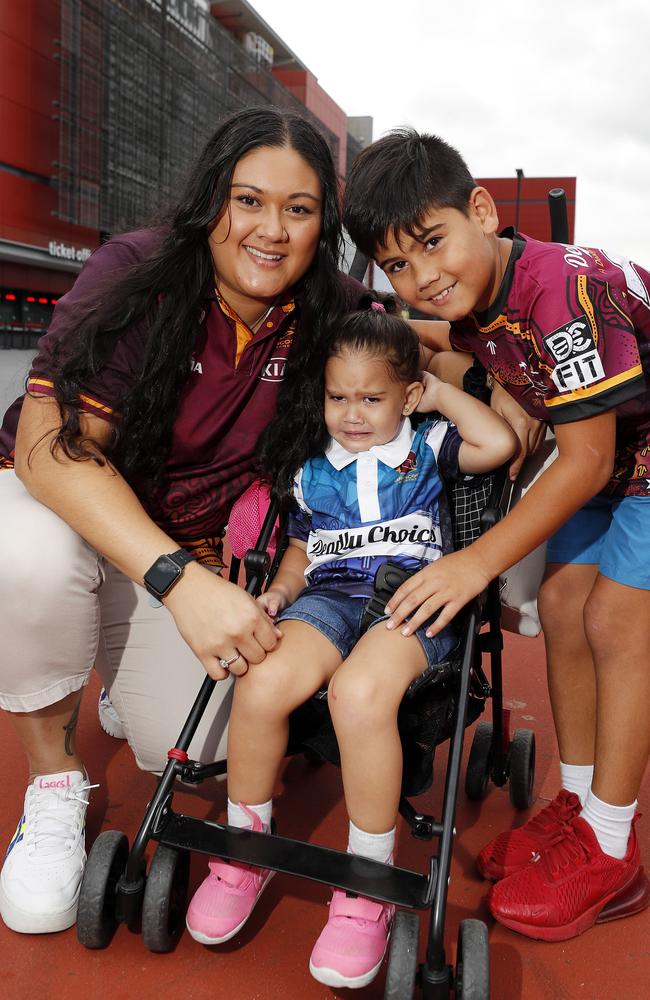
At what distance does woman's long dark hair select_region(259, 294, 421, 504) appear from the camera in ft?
6.71

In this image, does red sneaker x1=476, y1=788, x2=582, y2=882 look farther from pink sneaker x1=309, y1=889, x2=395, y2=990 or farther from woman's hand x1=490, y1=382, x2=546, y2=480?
woman's hand x1=490, y1=382, x2=546, y2=480

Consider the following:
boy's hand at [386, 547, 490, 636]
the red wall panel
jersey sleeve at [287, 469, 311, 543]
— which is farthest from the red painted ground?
the red wall panel

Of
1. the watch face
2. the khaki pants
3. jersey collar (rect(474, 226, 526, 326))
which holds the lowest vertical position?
the khaki pants

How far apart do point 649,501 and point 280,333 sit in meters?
1.02

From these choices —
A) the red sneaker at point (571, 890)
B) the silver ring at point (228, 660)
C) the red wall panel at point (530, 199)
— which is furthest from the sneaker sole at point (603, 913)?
the red wall panel at point (530, 199)

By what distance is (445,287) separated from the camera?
6.07ft

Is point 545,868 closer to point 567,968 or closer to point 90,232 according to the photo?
point 567,968

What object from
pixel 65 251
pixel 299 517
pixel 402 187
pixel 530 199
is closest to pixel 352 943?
pixel 299 517

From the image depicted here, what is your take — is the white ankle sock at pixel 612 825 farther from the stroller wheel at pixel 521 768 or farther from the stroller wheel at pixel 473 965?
the stroller wheel at pixel 473 965

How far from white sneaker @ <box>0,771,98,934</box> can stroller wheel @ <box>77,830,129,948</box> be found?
4.1 inches

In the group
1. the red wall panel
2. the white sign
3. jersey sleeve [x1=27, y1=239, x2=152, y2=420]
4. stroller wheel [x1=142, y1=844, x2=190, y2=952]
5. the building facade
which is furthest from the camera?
the red wall panel

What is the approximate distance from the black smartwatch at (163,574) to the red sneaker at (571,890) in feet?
3.37

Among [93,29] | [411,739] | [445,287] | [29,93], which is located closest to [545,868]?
[411,739]

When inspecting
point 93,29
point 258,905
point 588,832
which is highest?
point 93,29
